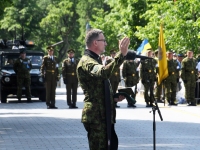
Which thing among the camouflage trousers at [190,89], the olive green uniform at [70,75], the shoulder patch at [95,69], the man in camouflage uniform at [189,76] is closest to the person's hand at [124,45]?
the shoulder patch at [95,69]

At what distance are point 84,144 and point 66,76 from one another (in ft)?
41.2

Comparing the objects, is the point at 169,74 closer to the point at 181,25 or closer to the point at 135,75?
the point at 135,75

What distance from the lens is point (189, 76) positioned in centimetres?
2881

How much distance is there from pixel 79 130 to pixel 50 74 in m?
9.96

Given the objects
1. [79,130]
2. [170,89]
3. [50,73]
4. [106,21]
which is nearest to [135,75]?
[170,89]

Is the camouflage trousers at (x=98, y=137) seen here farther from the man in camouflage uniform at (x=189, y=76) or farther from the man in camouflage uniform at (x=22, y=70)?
the man in camouflage uniform at (x=22, y=70)

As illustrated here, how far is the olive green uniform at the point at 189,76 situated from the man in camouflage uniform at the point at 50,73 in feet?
14.5

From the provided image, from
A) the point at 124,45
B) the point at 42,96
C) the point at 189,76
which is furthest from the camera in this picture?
the point at 42,96

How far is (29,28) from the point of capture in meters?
71.3

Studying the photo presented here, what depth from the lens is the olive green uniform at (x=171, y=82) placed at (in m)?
28.9

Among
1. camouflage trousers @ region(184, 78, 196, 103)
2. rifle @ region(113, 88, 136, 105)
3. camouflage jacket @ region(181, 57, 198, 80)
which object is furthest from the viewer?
camouflage trousers @ region(184, 78, 196, 103)

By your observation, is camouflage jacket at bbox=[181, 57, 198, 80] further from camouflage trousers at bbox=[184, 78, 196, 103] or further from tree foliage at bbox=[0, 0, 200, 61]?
tree foliage at bbox=[0, 0, 200, 61]

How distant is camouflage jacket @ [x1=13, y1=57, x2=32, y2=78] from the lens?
31.1 meters

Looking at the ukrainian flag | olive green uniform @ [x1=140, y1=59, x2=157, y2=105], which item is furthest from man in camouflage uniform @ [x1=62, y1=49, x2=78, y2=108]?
the ukrainian flag
